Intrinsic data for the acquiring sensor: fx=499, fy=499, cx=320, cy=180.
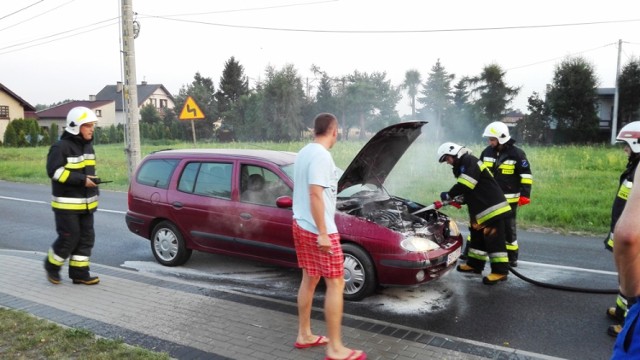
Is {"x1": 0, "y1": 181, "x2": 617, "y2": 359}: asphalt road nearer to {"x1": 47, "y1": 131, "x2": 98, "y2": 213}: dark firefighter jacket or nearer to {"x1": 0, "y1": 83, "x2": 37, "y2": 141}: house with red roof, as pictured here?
{"x1": 47, "y1": 131, "x2": 98, "y2": 213}: dark firefighter jacket

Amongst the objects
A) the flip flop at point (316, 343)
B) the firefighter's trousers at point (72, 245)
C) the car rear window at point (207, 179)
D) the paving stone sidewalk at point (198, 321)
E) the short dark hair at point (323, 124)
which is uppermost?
the short dark hair at point (323, 124)

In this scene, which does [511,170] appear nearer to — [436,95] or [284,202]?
[284,202]

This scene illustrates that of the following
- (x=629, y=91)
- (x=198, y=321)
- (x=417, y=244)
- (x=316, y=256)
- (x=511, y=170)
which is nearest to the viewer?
(x=316, y=256)

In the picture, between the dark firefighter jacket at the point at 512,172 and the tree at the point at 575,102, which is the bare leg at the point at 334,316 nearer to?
the dark firefighter jacket at the point at 512,172

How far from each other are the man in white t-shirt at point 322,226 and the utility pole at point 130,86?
28.8 feet

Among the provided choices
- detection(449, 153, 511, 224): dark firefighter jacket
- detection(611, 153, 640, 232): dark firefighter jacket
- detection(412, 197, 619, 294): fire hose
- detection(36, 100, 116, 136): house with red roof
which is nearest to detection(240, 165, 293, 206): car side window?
detection(412, 197, 619, 294): fire hose

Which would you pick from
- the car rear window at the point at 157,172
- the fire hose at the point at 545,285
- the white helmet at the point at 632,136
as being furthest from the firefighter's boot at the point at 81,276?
the white helmet at the point at 632,136

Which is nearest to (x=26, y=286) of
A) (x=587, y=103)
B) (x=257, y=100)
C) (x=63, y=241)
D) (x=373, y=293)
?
(x=63, y=241)

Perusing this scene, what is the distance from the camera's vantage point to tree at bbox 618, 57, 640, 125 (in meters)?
34.4

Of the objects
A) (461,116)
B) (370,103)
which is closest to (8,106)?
(370,103)

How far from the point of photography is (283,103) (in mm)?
45688

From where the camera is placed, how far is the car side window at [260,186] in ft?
19.4

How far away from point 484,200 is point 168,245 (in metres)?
4.12

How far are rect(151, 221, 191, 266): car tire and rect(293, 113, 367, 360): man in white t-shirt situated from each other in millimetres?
3117
